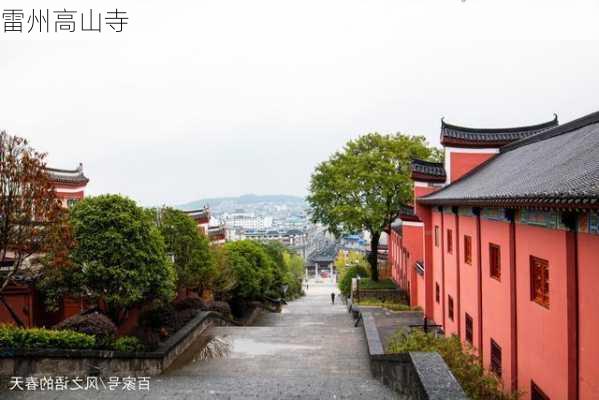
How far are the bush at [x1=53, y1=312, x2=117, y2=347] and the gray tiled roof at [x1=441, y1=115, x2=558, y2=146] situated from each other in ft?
49.5

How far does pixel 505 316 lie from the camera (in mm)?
11766

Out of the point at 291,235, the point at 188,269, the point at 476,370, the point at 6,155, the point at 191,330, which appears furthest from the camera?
the point at 291,235

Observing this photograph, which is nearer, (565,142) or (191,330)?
(565,142)

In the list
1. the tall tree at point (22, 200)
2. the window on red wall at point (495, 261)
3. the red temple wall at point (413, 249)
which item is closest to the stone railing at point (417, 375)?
the window on red wall at point (495, 261)

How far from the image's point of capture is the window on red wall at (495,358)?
12.3m

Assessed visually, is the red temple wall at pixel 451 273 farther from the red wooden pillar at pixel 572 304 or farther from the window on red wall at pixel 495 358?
the red wooden pillar at pixel 572 304

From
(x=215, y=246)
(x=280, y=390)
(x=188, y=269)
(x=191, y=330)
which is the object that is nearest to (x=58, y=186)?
(x=215, y=246)

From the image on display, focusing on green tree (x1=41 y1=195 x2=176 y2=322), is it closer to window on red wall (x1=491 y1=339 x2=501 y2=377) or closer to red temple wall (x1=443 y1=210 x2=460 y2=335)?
window on red wall (x1=491 y1=339 x2=501 y2=377)

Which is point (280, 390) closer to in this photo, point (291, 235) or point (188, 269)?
point (188, 269)

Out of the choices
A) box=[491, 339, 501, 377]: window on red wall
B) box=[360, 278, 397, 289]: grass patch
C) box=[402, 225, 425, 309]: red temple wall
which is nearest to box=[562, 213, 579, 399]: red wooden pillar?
box=[491, 339, 501, 377]: window on red wall

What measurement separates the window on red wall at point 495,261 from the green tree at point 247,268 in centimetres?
1468

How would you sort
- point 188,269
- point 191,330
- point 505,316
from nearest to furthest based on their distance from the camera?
point 505,316 < point 191,330 < point 188,269

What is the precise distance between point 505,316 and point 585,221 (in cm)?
477

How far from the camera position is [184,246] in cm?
1938
